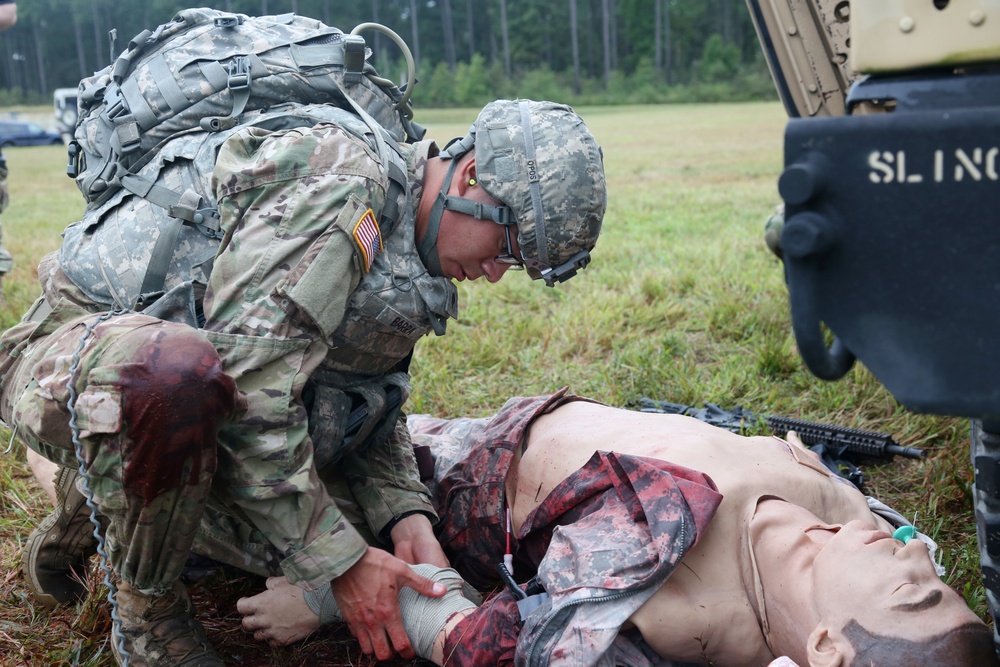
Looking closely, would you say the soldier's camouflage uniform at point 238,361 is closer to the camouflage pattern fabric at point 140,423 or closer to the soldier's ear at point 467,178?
the camouflage pattern fabric at point 140,423

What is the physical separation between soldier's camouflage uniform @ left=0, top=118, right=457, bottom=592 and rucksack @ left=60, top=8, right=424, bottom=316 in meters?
0.04

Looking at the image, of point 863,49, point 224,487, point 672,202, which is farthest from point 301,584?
point 672,202

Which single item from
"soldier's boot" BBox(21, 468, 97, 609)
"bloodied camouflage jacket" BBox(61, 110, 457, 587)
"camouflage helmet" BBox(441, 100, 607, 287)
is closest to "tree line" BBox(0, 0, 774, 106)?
"camouflage helmet" BBox(441, 100, 607, 287)

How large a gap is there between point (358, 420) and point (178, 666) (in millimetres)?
797

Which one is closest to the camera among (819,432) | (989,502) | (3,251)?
(989,502)

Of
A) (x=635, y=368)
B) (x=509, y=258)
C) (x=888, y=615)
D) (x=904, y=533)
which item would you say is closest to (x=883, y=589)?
(x=888, y=615)

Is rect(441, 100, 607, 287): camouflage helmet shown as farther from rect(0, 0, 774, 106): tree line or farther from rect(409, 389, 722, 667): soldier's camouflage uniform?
rect(0, 0, 774, 106): tree line

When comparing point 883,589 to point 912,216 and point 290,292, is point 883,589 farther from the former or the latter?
point 290,292

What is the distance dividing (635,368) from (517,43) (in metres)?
49.2

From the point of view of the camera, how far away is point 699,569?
2281 millimetres

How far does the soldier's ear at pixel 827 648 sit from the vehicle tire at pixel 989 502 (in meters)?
0.28

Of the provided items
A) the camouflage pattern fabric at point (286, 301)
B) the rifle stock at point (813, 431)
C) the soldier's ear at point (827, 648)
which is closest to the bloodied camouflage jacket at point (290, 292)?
the camouflage pattern fabric at point (286, 301)

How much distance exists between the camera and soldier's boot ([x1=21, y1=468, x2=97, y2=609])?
9.20 ft

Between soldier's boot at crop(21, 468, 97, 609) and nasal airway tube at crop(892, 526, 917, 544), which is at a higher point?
nasal airway tube at crop(892, 526, 917, 544)
